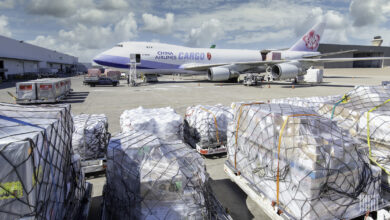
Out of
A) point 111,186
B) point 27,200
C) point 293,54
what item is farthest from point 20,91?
point 293,54

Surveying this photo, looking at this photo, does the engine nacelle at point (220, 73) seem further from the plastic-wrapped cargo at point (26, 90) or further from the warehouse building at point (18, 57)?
the warehouse building at point (18, 57)

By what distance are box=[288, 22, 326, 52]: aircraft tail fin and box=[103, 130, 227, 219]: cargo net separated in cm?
3644

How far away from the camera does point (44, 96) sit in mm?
14289

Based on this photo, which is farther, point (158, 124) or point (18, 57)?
point (18, 57)

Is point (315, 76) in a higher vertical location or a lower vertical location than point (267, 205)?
higher

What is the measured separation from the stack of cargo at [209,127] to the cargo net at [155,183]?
300 cm

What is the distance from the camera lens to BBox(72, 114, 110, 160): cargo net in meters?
5.55

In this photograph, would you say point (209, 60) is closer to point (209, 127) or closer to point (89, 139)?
point (209, 127)

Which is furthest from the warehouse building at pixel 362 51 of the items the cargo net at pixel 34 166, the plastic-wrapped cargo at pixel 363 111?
the cargo net at pixel 34 166

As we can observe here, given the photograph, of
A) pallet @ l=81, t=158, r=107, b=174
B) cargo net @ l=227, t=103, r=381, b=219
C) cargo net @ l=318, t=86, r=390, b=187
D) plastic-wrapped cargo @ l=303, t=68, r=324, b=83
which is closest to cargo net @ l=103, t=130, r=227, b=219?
cargo net @ l=227, t=103, r=381, b=219

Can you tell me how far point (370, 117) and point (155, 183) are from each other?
478 centimetres

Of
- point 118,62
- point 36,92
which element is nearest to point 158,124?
point 36,92

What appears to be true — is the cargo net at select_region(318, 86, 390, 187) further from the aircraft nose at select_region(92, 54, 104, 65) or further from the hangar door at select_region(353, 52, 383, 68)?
the hangar door at select_region(353, 52, 383, 68)

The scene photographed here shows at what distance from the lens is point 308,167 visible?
3564mm
